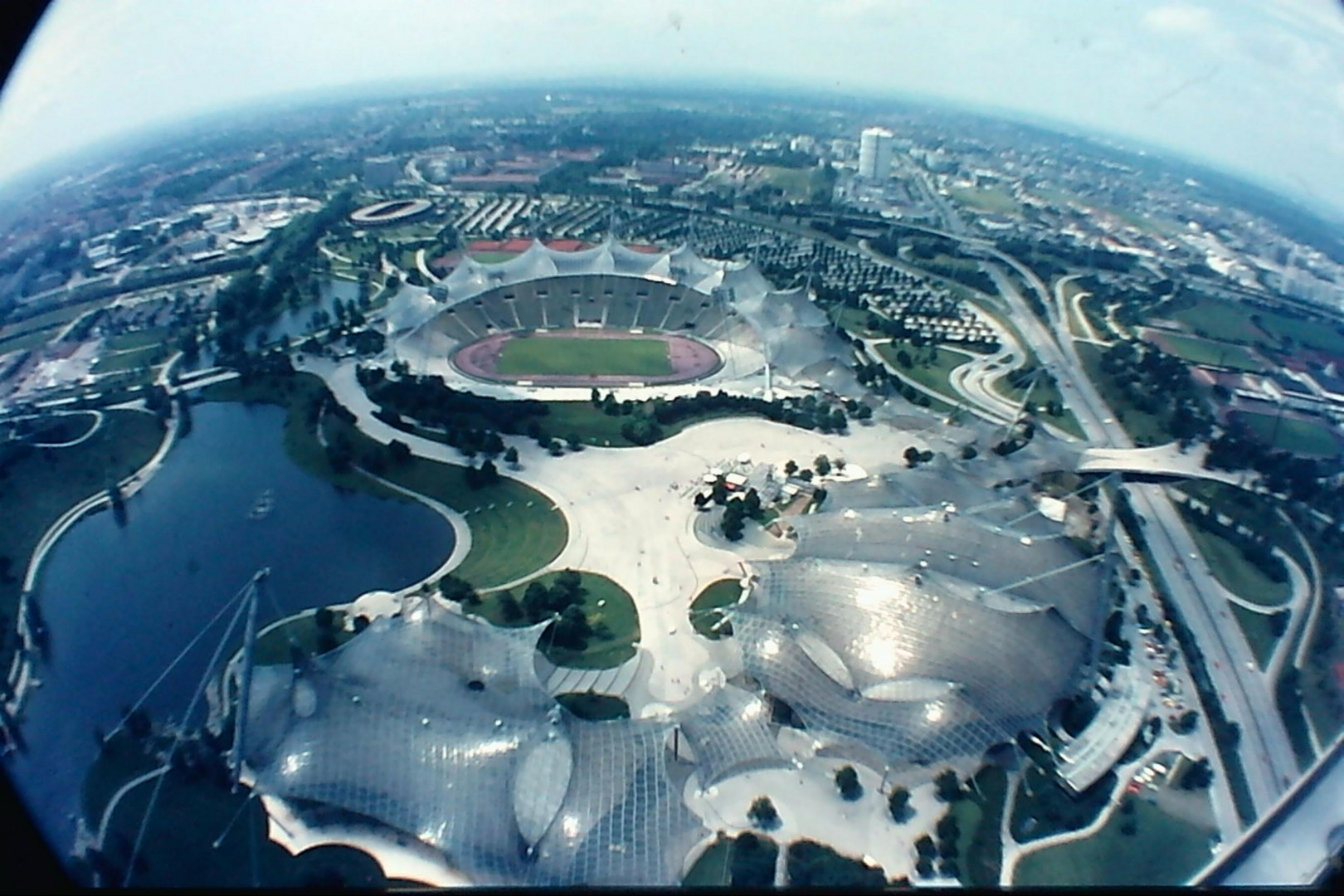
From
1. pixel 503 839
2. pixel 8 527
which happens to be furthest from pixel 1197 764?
pixel 8 527

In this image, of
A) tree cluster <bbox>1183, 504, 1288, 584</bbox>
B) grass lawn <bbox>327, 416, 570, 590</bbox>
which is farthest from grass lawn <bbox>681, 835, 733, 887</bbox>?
tree cluster <bbox>1183, 504, 1288, 584</bbox>

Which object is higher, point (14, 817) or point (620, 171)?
point (14, 817)

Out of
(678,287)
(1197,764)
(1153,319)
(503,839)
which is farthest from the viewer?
(1153,319)

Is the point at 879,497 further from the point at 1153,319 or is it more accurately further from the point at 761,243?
the point at 761,243

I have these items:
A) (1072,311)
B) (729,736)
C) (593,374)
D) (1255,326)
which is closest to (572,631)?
(729,736)

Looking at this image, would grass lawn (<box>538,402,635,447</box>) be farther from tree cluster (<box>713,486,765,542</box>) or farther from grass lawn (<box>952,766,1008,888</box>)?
grass lawn (<box>952,766,1008,888</box>)

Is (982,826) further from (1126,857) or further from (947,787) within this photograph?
(1126,857)

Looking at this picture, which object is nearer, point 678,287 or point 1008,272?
point 678,287

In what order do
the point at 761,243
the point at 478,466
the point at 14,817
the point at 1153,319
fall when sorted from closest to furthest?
1. the point at 14,817
2. the point at 478,466
3. the point at 1153,319
4. the point at 761,243
